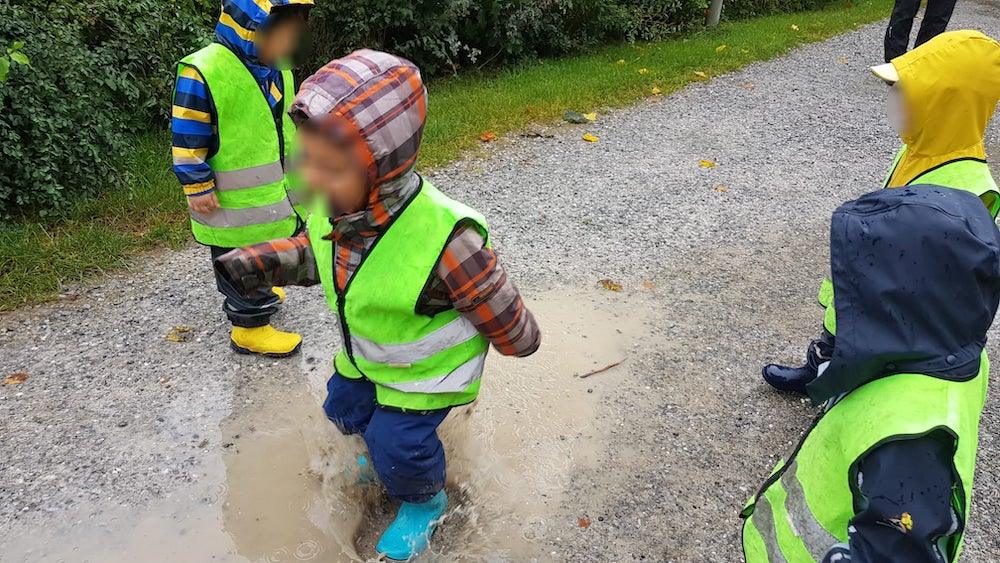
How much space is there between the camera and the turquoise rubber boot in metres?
2.51

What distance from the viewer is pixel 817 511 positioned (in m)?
1.68

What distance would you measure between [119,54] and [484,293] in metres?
4.72

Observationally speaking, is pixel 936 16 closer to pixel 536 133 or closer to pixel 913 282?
pixel 536 133

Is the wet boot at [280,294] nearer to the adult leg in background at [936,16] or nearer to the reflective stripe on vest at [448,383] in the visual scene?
the reflective stripe on vest at [448,383]

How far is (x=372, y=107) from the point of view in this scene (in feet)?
5.81

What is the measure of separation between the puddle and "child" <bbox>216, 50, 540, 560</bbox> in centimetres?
37

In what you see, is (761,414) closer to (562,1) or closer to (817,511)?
(817,511)

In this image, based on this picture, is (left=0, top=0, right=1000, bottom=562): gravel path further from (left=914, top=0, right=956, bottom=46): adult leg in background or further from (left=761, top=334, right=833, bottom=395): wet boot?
(left=914, top=0, right=956, bottom=46): adult leg in background

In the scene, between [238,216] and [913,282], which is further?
[238,216]

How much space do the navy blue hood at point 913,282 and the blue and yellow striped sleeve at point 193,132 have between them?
239 cm

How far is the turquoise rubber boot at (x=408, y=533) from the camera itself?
98.7 inches

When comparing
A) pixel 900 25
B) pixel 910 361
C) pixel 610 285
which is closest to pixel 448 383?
pixel 910 361

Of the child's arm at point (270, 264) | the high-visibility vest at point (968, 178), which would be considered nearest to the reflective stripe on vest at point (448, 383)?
the child's arm at point (270, 264)

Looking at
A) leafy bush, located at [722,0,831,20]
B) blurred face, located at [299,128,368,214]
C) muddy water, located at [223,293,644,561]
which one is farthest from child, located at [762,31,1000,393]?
leafy bush, located at [722,0,831,20]
